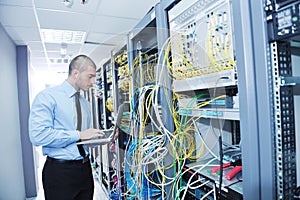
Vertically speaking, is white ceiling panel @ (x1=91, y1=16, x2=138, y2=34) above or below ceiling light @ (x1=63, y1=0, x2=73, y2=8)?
above

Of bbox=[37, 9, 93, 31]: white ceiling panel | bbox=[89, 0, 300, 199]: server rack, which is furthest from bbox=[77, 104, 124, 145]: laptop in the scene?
bbox=[89, 0, 300, 199]: server rack

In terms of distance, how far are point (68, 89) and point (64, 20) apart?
3.27ft

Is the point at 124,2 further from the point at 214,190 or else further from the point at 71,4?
the point at 214,190

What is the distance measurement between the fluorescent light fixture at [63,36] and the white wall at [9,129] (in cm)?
45

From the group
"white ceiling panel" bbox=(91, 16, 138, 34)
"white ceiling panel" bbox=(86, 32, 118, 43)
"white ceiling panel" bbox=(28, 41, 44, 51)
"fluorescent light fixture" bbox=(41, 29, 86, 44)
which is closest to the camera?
"white ceiling panel" bbox=(91, 16, 138, 34)

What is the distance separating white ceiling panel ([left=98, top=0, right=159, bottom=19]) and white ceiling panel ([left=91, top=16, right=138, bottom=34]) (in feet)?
0.44

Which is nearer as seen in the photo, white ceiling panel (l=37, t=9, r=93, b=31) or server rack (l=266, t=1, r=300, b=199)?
server rack (l=266, t=1, r=300, b=199)

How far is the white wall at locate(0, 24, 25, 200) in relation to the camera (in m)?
2.02

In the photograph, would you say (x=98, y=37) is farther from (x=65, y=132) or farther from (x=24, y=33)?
(x=65, y=132)

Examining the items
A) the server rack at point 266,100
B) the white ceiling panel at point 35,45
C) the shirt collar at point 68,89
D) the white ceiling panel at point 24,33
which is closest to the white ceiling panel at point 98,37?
the white ceiling panel at point 24,33

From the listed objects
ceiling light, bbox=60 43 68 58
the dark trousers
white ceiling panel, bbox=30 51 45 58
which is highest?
white ceiling panel, bbox=30 51 45 58

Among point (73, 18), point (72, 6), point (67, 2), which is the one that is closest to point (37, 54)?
point (73, 18)

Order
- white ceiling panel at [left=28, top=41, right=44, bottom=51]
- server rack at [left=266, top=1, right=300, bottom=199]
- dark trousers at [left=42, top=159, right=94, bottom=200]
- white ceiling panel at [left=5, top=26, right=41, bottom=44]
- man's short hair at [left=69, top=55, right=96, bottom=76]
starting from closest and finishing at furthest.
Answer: server rack at [left=266, top=1, right=300, bottom=199] → dark trousers at [left=42, top=159, right=94, bottom=200] → man's short hair at [left=69, top=55, right=96, bottom=76] → white ceiling panel at [left=5, top=26, right=41, bottom=44] → white ceiling panel at [left=28, top=41, right=44, bottom=51]

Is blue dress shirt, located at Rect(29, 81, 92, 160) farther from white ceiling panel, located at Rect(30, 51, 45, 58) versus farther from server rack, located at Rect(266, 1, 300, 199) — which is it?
white ceiling panel, located at Rect(30, 51, 45, 58)
